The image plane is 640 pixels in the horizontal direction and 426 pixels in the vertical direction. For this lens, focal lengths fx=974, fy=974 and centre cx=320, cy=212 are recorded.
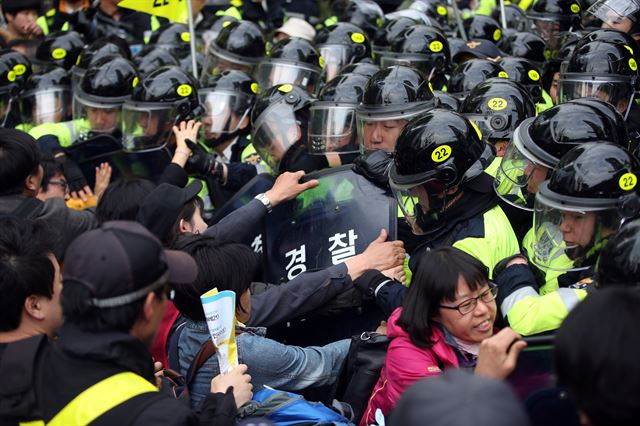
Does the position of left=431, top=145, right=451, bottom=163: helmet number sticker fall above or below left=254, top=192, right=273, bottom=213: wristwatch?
above

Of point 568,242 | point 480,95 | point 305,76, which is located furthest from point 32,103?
point 568,242

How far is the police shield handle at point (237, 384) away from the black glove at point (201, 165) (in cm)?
309

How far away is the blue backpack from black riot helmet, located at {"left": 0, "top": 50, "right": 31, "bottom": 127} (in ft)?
16.9

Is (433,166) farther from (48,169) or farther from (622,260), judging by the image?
(48,169)

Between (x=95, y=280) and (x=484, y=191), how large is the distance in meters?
2.03

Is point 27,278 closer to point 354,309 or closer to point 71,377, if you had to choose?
point 71,377

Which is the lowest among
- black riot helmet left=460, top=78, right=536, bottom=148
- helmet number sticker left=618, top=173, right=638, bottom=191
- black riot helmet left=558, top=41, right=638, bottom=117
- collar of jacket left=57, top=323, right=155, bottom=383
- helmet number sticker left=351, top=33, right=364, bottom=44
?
helmet number sticker left=351, top=33, right=364, bottom=44

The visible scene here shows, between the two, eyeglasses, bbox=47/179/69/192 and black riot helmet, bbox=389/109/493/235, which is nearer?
black riot helmet, bbox=389/109/493/235

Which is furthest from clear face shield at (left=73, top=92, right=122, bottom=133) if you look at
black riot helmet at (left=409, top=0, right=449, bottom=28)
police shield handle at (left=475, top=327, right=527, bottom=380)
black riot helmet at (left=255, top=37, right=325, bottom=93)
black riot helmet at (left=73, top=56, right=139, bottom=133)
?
police shield handle at (left=475, top=327, right=527, bottom=380)

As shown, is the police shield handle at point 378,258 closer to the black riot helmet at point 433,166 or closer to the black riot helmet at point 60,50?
the black riot helmet at point 433,166

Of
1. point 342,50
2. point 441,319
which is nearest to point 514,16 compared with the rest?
point 342,50

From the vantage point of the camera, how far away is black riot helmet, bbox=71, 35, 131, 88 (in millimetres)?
7844

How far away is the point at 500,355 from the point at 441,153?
148 cm

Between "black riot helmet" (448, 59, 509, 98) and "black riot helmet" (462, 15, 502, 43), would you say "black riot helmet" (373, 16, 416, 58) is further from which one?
"black riot helmet" (448, 59, 509, 98)
